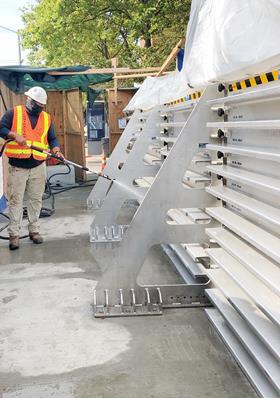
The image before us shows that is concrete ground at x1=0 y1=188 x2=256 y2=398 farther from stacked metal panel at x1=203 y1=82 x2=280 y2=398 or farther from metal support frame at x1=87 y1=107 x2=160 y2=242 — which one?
metal support frame at x1=87 y1=107 x2=160 y2=242

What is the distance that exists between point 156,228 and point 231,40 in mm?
1673

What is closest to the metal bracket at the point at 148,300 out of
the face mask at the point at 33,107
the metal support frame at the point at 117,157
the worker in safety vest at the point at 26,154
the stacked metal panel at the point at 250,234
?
the stacked metal panel at the point at 250,234

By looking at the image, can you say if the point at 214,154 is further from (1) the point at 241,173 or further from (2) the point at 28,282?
(2) the point at 28,282

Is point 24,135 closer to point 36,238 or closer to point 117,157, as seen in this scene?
point 36,238

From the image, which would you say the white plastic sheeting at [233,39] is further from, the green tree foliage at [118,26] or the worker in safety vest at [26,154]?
the green tree foliage at [118,26]

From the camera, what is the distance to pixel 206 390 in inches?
110

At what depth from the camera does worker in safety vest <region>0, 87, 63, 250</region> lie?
5.84 m

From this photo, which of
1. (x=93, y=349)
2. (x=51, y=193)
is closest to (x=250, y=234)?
(x=93, y=349)

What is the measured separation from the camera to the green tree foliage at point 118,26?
15.4 metres

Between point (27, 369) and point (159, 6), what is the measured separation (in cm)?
1424

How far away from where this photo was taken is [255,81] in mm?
3143

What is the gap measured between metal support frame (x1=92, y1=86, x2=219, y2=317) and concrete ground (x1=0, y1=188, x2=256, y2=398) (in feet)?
0.54

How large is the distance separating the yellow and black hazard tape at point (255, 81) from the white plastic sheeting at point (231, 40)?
171 millimetres

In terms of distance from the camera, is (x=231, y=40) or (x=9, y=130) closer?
(x=231, y=40)
